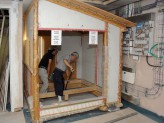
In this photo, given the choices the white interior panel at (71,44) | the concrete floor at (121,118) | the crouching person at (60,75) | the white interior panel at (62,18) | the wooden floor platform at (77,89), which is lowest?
the concrete floor at (121,118)

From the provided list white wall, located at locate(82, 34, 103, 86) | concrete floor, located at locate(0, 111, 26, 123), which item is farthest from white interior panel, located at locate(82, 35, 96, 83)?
concrete floor, located at locate(0, 111, 26, 123)

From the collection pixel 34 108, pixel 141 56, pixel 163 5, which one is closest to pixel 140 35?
pixel 141 56

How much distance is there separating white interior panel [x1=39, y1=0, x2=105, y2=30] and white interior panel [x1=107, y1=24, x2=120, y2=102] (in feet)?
1.52

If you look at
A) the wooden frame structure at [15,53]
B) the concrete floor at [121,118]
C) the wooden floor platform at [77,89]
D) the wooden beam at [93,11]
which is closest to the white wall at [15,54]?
the wooden frame structure at [15,53]

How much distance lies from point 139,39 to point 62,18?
6.13 feet

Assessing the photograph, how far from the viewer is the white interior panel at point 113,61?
404 centimetres

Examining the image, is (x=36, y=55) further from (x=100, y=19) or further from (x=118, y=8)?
(x=118, y=8)

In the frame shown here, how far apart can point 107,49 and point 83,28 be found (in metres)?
0.79

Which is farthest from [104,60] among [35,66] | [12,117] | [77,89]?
[12,117]

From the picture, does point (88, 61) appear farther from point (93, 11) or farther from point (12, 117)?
point (12, 117)

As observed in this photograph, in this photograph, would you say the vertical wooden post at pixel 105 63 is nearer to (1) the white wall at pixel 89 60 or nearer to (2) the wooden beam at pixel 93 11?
(2) the wooden beam at pixel 93 11

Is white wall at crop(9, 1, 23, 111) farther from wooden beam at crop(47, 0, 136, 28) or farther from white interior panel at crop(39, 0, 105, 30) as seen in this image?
wooden beam at crop(47, 0, 136, 28)

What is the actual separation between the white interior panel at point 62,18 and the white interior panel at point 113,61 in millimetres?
462

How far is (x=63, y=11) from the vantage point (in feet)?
11.2
